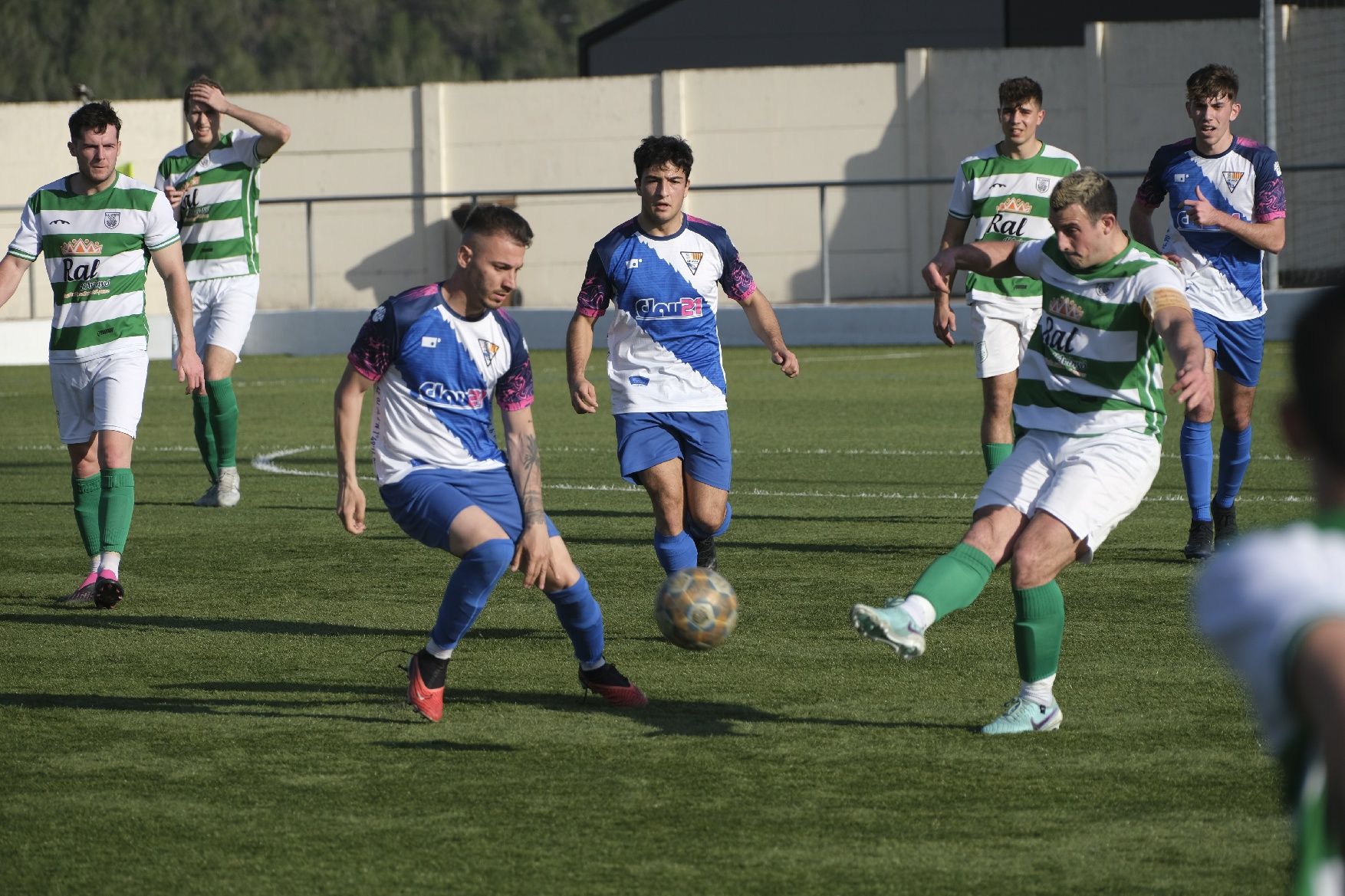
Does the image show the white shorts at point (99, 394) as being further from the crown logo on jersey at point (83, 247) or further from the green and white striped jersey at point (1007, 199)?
the green and white striped jersey at point (1007, 199)

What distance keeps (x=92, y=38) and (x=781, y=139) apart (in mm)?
42058

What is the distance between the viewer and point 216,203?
10.5 metres

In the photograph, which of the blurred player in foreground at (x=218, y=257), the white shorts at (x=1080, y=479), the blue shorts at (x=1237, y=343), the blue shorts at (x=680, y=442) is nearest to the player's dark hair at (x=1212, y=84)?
the blue shorts at (x=1237, y=343)

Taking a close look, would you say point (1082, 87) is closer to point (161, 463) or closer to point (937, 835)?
point (161, 463)

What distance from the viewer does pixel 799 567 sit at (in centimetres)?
820

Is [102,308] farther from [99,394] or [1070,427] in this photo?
[1070,427]

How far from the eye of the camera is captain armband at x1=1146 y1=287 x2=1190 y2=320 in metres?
5.27

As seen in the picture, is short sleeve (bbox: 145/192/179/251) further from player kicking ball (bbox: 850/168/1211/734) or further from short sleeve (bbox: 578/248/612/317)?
player kicking ball (bbox: 850/168/1211/734)

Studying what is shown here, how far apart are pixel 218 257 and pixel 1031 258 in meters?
6.11

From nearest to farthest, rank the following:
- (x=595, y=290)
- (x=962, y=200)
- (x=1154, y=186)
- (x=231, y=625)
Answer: (x=231, y=625), (x=595, y=290), (x=1154, y=186), (x=962, y=200)

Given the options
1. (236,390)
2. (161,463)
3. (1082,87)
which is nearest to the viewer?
(161,463)

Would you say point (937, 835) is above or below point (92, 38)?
below

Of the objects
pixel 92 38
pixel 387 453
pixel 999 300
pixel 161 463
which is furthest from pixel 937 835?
pixel 92 38

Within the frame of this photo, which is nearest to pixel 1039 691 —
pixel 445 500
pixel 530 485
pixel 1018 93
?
pixel 530 485
